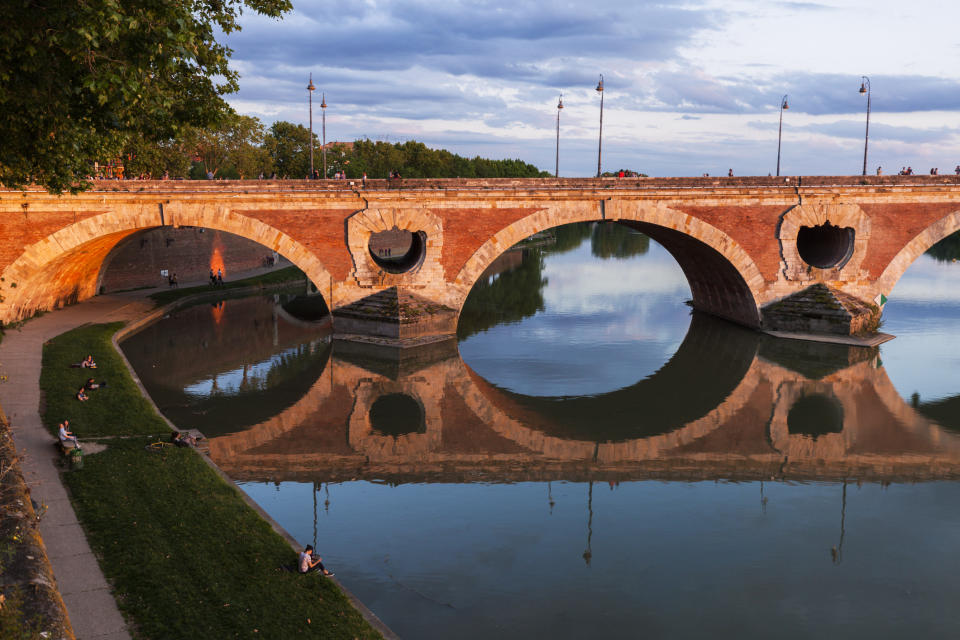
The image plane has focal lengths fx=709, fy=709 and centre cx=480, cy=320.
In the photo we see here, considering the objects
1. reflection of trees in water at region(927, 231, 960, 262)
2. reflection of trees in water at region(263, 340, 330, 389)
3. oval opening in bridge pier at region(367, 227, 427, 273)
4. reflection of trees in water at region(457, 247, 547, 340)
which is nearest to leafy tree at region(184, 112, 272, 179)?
oval opening in bridge pier at region(367, 227, 427, 273)

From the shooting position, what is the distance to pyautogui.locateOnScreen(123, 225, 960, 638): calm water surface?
42.3 feet

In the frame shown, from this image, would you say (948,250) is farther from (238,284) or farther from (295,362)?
(295,362)

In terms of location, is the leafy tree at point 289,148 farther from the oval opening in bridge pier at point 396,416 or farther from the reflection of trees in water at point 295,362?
the oval opening in bridge pier at point 396,416

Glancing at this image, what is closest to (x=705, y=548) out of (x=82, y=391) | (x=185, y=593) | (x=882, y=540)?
(x=882, y=540)

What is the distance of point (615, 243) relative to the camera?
99500 millimetres

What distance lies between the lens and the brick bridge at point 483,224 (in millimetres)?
31062

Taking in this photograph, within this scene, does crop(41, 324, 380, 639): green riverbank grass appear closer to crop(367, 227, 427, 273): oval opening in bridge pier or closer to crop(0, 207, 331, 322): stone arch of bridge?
crop(0, 207, 331, 322): stone arch of bridge

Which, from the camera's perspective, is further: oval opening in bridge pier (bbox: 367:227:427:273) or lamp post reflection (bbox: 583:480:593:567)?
oval opening in bridge pier (bbox: 367:227:427:273)

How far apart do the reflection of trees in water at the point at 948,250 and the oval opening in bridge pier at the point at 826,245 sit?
132ft

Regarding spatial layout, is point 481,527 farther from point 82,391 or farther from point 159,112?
point 82,391

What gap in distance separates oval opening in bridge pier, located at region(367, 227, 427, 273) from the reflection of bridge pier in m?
6.30

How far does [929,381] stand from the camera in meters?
27.9

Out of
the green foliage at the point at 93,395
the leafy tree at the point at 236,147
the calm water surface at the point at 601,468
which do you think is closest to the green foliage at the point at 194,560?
the calm water surface at the point at 601,468

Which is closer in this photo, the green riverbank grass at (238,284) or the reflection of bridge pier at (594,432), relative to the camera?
the reflection of bridge pier at (594,432)
